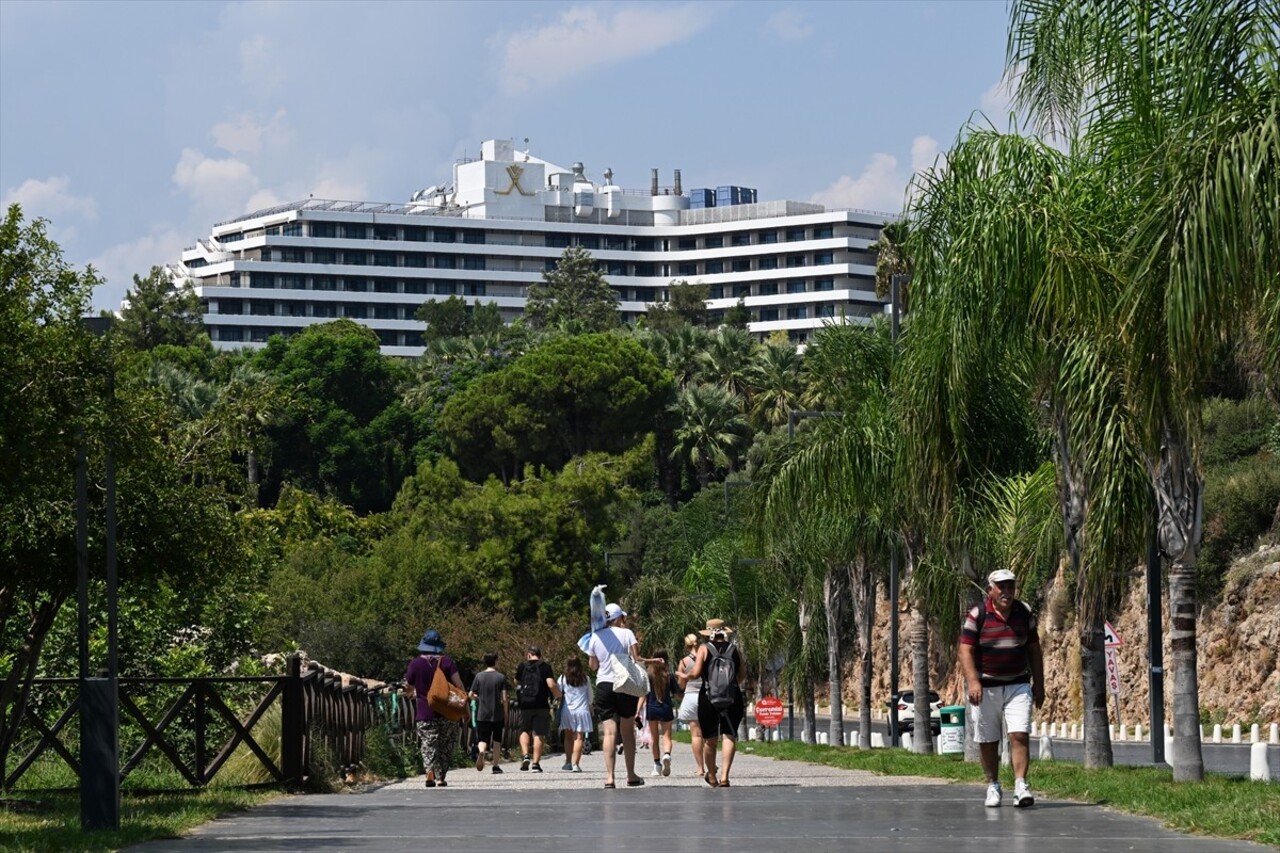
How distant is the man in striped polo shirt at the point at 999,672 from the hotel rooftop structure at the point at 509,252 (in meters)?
152

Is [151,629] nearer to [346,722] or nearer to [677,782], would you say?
[346,722]

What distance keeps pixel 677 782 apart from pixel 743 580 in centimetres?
3280

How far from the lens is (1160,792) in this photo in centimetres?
1479

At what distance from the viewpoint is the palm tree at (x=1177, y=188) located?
12.0 m

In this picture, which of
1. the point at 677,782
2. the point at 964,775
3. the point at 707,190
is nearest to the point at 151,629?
the point at 677,782

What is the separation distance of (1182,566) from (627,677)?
199 inches

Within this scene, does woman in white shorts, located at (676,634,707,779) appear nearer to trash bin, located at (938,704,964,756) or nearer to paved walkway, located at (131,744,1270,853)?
paved walkway, located at (131,744,1270,853)

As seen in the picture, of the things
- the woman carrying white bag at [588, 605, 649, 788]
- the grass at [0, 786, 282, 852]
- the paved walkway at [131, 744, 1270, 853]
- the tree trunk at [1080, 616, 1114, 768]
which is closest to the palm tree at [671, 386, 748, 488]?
the tree trunk at [1080, 616, 1114, 768]

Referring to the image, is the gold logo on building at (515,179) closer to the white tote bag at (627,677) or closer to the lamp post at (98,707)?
the white tote bag at (627,677)

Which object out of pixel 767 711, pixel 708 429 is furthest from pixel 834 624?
Answer: pixel 708 429

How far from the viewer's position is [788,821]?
1363 cm

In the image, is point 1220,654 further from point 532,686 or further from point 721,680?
point 721,680

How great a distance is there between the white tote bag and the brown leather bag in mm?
2679

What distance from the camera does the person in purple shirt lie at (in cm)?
2062
